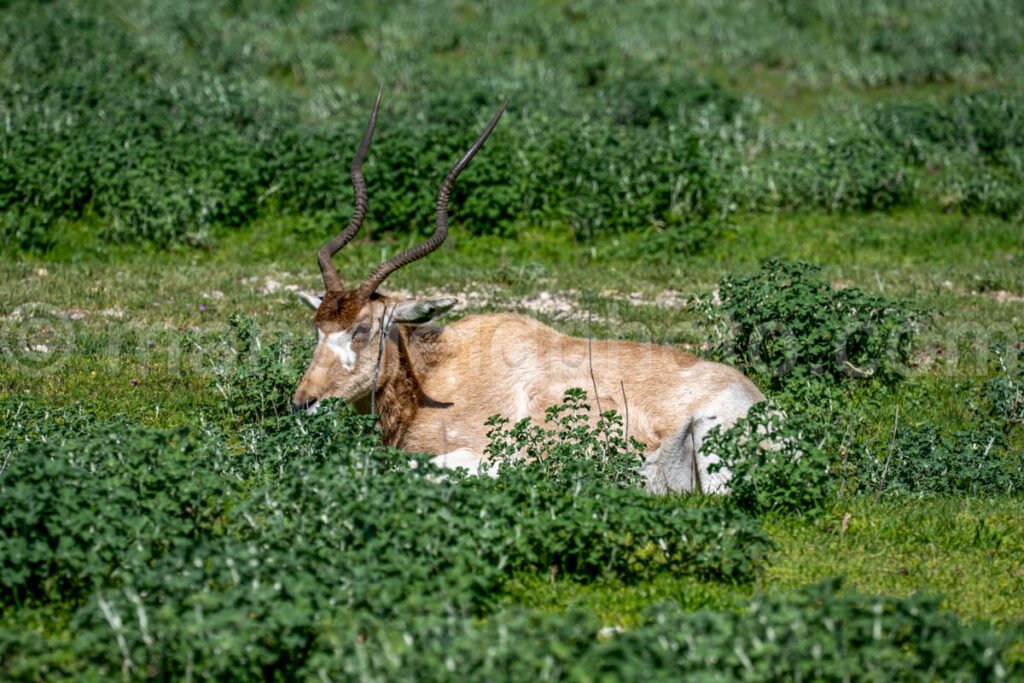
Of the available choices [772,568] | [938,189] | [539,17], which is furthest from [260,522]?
[539,17]

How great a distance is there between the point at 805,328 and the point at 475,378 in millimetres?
2913

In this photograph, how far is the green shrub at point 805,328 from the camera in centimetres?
1072

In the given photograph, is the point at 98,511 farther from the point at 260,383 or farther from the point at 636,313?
the point at 636,313

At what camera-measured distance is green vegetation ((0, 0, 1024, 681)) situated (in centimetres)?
566

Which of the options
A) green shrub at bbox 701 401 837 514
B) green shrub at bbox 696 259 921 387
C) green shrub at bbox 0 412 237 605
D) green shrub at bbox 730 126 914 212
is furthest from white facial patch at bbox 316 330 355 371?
green shrub at bbox 730 126 914 212

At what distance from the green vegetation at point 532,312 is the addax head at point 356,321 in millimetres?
718

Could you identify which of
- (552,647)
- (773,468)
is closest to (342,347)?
(773,468)

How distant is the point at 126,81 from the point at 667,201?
829cm

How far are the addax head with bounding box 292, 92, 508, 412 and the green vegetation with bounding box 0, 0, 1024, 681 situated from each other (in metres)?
0.72

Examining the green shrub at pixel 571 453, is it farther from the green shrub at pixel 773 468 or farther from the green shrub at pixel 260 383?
the green shrub at pixel 260 383

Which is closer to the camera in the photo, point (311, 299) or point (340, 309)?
point (340, 309)

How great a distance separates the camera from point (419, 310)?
9.52 metres

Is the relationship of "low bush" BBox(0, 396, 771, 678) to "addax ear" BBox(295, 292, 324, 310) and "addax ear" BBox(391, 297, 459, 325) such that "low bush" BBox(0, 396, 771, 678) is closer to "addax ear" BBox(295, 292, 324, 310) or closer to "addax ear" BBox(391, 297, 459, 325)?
"addax ear" BBox(391, 297, 459, 325)

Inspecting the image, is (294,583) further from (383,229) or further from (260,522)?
(383,229)
